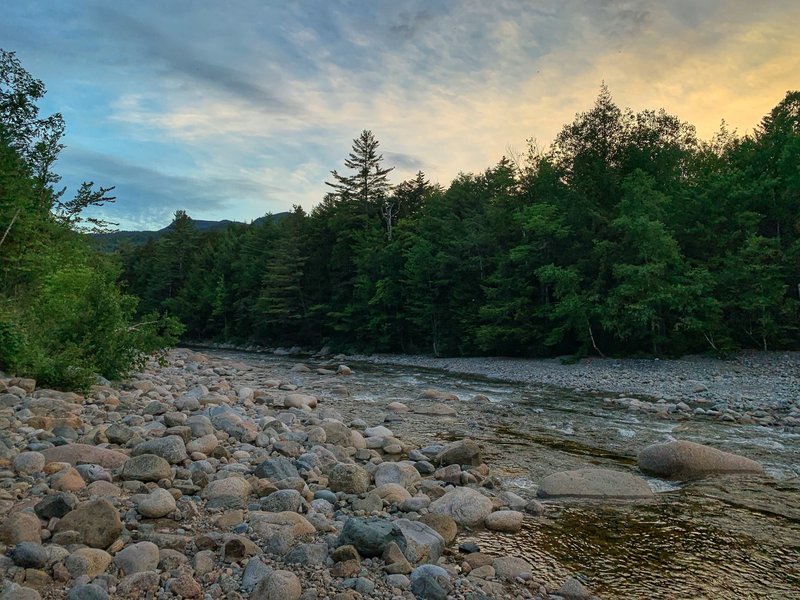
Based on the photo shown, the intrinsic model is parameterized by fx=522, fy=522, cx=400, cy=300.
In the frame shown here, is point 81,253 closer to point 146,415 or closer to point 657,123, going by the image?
point 146,415

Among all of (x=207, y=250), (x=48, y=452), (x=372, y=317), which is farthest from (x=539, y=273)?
(x=207, y=250)

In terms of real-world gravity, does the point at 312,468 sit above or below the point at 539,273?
below

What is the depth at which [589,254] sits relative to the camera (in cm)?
2728

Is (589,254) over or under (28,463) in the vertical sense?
over

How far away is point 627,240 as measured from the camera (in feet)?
81.1

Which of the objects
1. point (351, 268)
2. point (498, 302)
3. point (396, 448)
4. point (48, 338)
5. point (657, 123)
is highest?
point (657, 123)

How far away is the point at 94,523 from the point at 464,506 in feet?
12.1

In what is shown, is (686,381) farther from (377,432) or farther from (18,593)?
(18,593)

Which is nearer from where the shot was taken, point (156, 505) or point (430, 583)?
point (430, 583)

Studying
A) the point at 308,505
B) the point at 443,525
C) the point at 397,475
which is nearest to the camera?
the point at 443,525

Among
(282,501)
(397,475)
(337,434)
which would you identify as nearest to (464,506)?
(397,475)

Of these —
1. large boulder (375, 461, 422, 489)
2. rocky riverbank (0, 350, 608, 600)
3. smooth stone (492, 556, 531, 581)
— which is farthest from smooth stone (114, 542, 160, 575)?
large boulder (375, 461, 422, 489)

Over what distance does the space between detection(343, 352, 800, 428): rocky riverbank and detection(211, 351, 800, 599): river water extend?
1395 millimetres

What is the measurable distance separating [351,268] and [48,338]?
3370cm
